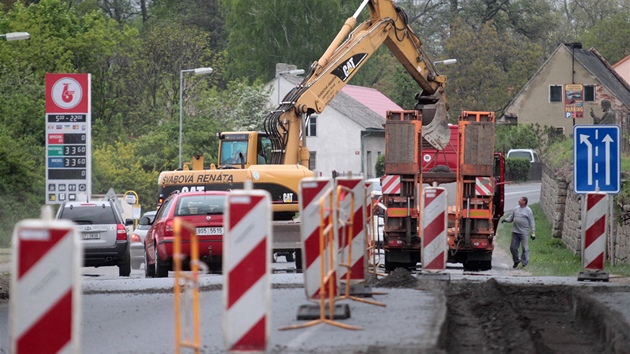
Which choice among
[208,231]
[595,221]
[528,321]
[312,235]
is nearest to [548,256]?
[208,231]

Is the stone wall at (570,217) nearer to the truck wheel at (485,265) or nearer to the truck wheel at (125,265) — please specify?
the truck wheel at (485,265)

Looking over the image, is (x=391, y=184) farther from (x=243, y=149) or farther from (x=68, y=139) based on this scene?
(x=243, y=149)

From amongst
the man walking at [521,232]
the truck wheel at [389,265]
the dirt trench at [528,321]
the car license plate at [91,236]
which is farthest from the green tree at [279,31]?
the dirt trench at [528,321]

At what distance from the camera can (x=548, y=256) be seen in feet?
98.6

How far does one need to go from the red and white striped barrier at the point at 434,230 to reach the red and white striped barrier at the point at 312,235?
5409mm

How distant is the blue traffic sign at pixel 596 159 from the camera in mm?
17281

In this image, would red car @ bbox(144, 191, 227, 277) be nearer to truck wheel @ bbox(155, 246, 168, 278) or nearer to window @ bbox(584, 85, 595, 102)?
truck wheel @ bbox(155, 246, 168, 278)

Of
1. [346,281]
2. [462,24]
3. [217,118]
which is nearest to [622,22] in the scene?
[462,24]

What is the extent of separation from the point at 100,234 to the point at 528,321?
14.1 meters

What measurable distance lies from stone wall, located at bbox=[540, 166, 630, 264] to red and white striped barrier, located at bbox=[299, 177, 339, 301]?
11773 mm

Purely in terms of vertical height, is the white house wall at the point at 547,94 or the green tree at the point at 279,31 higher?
the green tree at the point at 279,31

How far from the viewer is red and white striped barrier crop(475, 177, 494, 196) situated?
848 inches

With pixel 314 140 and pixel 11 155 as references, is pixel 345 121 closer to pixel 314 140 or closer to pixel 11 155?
pixel 314 140

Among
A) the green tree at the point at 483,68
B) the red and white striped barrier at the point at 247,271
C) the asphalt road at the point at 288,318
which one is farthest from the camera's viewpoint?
the green tree at the point at 483,68
